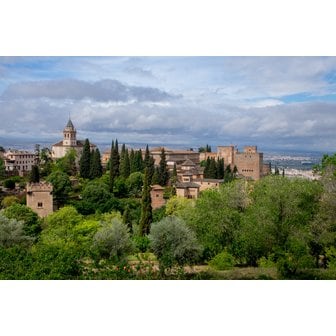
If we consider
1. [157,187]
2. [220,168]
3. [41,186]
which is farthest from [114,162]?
[220,168]

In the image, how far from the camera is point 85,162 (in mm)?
9344

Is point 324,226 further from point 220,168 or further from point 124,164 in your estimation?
point 124,164

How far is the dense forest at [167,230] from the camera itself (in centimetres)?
716

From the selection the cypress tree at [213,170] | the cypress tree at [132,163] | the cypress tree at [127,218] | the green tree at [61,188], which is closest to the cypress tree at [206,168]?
the cypress tree at [213,170]

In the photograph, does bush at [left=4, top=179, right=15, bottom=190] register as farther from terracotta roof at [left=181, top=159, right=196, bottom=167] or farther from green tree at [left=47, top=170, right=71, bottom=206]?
terracotta roof at [left=181, top=159, right=196, bottom=167]

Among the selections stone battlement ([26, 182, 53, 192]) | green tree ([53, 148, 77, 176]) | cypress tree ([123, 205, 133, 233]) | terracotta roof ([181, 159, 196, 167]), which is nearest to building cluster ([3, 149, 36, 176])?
stone battlement ([26, 182, 53, 192])

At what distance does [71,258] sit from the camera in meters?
7.16

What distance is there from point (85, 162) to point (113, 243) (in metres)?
2.23

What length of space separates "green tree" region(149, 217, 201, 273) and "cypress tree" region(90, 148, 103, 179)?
7.83 ft

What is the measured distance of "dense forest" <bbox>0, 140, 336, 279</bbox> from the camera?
716 cm

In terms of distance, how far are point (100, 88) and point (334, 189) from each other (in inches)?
166

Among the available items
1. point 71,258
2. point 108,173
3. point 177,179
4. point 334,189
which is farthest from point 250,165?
point 71,258

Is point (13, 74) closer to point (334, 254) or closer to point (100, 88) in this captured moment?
point (100, 88)

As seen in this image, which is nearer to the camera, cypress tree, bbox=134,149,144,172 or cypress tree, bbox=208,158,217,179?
cypress tree, bbox=134,149,144,172
